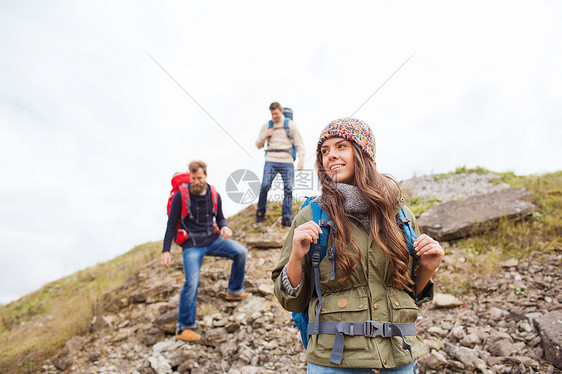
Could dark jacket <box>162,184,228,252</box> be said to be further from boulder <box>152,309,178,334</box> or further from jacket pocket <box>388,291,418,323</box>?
jacket pocket <box>388,291,418,323</box>

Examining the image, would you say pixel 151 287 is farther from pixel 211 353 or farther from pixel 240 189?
A: pixel 240 189

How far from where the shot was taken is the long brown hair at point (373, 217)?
6.40 ft

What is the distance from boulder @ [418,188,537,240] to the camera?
6.85 meters

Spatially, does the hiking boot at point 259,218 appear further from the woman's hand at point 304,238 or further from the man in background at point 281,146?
the woman's hand at point 304,238

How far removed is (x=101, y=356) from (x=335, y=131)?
616 centimetres

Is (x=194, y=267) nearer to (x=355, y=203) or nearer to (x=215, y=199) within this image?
(x=215, y=199)

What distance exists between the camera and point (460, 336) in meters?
4.35

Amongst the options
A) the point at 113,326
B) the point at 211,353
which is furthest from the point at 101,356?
the point at 211,353

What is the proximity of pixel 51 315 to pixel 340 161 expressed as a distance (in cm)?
1218

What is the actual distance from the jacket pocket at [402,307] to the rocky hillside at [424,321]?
99.7 inches

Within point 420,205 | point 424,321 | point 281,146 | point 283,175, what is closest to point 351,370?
point 424,321

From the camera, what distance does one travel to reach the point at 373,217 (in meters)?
2.11

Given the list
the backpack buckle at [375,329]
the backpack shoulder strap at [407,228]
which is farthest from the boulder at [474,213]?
the backpack buckle at [375,329]

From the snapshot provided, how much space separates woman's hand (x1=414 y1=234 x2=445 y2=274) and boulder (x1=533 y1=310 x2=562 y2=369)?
2702mm
